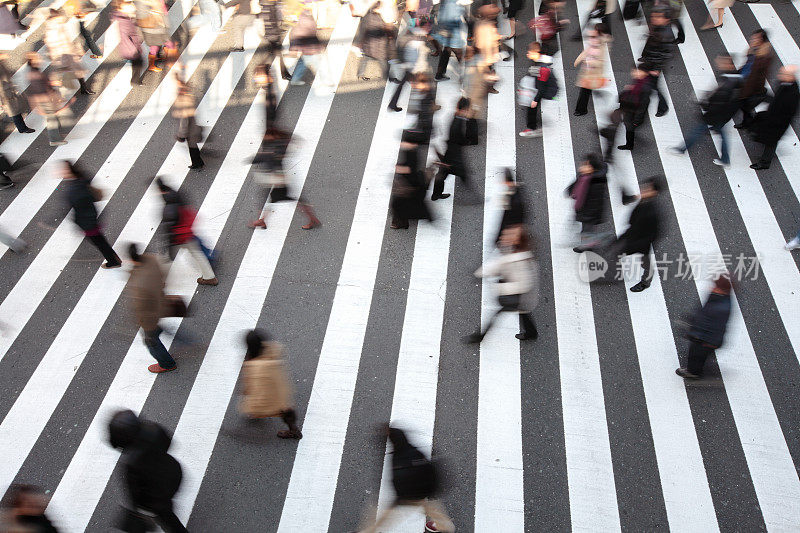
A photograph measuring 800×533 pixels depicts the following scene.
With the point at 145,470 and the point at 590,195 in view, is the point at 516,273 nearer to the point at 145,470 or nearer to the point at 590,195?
the point at 590,195

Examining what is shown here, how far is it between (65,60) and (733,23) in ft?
43.6

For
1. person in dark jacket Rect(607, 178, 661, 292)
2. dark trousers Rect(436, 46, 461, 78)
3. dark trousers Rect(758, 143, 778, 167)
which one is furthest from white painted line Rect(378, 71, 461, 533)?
dark trousers Rect(758, 143, 778, 167)

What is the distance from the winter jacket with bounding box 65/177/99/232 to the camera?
6.92 m

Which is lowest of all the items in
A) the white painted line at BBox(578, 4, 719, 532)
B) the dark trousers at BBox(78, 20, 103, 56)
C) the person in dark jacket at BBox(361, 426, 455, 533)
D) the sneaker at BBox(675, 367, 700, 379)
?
the white painted line at BBox(578, 4, 719, 532)

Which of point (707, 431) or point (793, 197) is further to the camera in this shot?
point (793, 197)

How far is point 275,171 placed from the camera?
774cm

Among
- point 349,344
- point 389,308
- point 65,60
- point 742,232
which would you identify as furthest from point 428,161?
point 65,60

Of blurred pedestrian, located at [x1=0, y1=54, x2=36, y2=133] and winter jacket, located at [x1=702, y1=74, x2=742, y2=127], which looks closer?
winter jacket, located at [x1=702, y1=74, x2=742, y2=127]

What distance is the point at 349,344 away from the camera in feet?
22.4

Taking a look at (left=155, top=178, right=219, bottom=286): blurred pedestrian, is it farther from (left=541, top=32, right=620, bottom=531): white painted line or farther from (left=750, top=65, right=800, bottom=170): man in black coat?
(left=750, top=65, right=800, bottom=170): man in black coat

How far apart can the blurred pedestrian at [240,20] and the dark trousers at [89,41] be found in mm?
2694

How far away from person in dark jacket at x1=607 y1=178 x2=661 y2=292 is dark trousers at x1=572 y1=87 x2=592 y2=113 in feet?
11.7

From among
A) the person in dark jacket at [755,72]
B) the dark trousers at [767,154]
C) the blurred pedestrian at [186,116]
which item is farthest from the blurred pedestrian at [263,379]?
the person in dark jacket at [755,72]

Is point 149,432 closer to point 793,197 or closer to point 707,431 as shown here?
point 707,431
